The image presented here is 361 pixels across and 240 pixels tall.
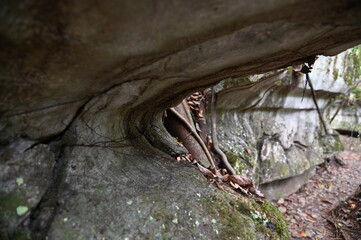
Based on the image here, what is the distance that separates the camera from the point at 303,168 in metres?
5.28

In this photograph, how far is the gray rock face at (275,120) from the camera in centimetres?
383

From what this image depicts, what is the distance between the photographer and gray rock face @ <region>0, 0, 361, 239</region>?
→ 0.87m

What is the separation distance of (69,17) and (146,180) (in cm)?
120

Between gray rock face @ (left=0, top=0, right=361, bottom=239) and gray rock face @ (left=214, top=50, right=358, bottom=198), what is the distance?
82.2 inches

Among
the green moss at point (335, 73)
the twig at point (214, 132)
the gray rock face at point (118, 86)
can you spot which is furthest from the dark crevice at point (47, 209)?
the green moss at point (335, 73)

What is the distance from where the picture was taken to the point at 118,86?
4.35 ft

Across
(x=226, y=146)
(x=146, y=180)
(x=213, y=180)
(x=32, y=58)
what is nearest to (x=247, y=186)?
(x=213, y=180)

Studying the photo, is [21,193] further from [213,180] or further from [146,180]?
[213,180]

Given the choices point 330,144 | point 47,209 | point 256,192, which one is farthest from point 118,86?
point 330,144

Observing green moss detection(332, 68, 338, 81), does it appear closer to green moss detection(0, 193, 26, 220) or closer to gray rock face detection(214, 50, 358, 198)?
gray rock face detection(214, 50, 358, 198)

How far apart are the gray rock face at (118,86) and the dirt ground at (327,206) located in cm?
263

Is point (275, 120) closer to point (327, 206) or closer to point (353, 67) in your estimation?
point (327, 206)

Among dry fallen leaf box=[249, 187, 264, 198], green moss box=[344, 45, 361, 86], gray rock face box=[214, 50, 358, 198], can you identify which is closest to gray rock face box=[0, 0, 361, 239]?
dry fallen leaf box=[249, 187, 264, 198]

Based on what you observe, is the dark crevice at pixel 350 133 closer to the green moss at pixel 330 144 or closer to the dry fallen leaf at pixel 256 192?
the green moss at pixel 330 144
